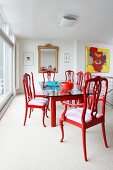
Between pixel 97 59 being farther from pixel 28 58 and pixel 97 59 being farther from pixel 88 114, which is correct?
pixel 88 114

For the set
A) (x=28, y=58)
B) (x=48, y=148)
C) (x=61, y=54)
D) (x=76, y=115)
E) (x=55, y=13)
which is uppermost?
(x=55, y=13)

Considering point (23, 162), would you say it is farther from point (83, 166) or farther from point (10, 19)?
point (10, 19)

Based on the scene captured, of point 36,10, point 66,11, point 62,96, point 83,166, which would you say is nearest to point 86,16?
point 66,11

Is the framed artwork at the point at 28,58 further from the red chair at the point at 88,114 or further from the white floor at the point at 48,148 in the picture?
the red chair at the point at 88,114

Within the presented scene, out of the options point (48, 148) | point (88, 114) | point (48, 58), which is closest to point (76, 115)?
point (88, 114)

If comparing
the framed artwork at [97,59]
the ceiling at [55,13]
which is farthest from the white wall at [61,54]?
the ceiling at [55,13]

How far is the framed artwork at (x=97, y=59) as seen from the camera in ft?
22.8

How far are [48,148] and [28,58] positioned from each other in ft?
16.3

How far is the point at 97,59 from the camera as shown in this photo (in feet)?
23.4

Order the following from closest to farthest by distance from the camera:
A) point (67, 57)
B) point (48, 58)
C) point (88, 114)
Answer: point (88, 114) < point (48, 58) < point (67, 57)

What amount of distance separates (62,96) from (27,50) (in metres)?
4.38

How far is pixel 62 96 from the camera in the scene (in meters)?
2.66

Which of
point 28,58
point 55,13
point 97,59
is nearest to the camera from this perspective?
point 55,13

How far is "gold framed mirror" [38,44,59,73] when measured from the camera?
260 inches
